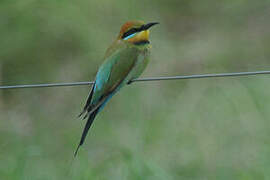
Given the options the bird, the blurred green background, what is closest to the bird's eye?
the bird

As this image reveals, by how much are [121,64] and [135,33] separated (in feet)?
0.79

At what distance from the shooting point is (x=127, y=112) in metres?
5.48

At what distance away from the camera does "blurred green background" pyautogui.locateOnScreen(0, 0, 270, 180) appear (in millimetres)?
4672

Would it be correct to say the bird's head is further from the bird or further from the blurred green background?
the blurred green background

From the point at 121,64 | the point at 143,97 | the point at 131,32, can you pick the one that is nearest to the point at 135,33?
the point at 131,32

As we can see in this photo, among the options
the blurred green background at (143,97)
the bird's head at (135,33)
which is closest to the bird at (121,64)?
the bird's head at (135,33)

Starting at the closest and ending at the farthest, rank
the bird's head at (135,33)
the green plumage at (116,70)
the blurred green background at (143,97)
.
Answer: the green plumage at (116,70), the bird's head at (135,33), the blurred green background at (143,97)

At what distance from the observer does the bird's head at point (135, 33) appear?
3785mm

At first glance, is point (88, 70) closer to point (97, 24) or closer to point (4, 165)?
point (97, 24)

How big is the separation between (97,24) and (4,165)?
2214mm

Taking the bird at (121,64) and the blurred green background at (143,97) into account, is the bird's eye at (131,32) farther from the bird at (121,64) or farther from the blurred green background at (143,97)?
the blurred green background at (143,97)

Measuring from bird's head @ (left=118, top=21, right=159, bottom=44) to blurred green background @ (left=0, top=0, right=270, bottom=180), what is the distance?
839 millimetres

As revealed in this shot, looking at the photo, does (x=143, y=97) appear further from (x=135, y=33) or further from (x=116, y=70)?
(x=116, y=70)

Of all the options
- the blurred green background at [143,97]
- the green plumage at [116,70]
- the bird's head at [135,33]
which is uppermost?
the bird's head at [135,33]
